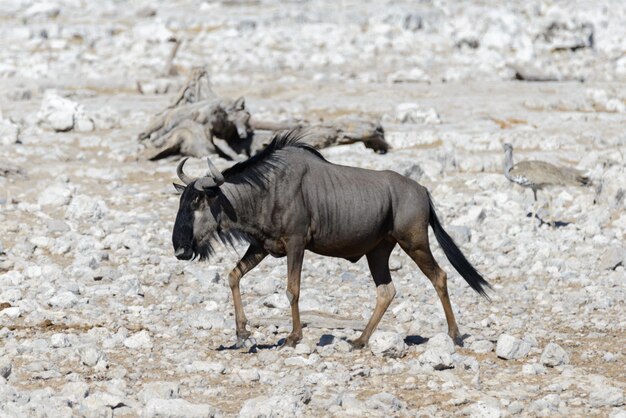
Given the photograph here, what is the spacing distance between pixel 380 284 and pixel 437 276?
53 centimetres

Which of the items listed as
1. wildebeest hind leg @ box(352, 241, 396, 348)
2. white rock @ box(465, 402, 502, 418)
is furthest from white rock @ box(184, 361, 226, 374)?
white rock @ box(465, 402, 502, 418)

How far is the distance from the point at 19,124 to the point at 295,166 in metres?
13.5

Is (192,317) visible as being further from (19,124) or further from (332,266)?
(19,124)

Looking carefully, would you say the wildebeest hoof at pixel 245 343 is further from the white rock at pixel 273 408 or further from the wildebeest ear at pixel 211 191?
the white rock at pixel 273 408

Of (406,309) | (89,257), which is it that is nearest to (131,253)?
(89,257)

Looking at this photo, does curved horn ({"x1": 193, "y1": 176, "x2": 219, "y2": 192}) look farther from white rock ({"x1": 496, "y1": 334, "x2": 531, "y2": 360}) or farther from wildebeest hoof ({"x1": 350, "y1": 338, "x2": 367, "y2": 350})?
white rock ({"x1": 496, "y1": 334, "x2": 531, "y2": 360})

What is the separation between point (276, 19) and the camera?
133 ft

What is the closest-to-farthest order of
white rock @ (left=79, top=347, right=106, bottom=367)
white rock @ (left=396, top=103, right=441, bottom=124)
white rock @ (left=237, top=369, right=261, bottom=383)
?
white rock @ (left=237, top=369, right=261, bottom=383), white rock @ (left=79, top=347, right=106, bottom=367), white rock @ (left=396, top=103, right=441, bottom=124)

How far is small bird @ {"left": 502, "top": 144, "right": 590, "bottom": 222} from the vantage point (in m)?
15.9

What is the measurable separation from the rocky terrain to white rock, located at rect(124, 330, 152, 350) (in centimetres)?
1

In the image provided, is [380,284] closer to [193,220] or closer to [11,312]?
[193,220]

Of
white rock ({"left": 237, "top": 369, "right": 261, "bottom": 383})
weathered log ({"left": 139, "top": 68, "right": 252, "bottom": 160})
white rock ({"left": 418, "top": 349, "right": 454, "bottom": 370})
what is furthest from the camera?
weathered log ({"left": 139, "top": 68, "right": 252, "bottom": 160})

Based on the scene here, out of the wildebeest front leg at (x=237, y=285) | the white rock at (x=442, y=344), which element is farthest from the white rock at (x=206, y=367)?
the white rock at (x=442, y=344)

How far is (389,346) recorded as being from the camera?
8812 mm
